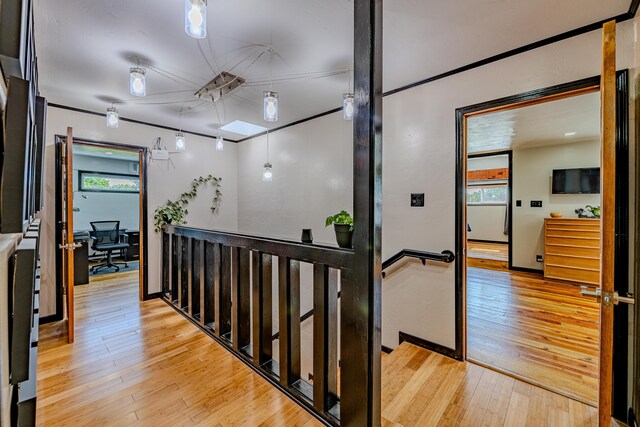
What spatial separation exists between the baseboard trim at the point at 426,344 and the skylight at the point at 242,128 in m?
3.42

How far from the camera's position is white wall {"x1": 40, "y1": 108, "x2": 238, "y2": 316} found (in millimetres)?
3229

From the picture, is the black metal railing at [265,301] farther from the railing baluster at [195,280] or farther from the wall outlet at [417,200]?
the wall outlet at [417,200]

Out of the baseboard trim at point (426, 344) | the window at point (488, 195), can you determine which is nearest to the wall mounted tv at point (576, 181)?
the window at point (488, 195)

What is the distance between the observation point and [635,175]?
1.64 m

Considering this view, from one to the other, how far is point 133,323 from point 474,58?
13.7 feet

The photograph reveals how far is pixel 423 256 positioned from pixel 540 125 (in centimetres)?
358

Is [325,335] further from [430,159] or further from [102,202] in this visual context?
[102,202]

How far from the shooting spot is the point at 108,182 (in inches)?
276

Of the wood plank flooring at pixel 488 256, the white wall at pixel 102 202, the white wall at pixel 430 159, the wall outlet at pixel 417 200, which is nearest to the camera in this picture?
the white wall at pixel 430 159

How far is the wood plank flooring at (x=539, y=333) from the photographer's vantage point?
214 centimetres

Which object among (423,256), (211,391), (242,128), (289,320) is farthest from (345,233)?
(242,128)

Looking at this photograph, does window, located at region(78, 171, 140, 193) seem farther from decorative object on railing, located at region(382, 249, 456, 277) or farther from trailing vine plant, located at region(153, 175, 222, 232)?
decorative object on railing, located at region(382, 249, 456, 277)

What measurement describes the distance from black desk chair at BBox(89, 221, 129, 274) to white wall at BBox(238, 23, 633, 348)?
202 inches

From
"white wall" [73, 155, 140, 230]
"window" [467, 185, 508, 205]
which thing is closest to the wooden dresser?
"window" [467, 185, 508, 205]
